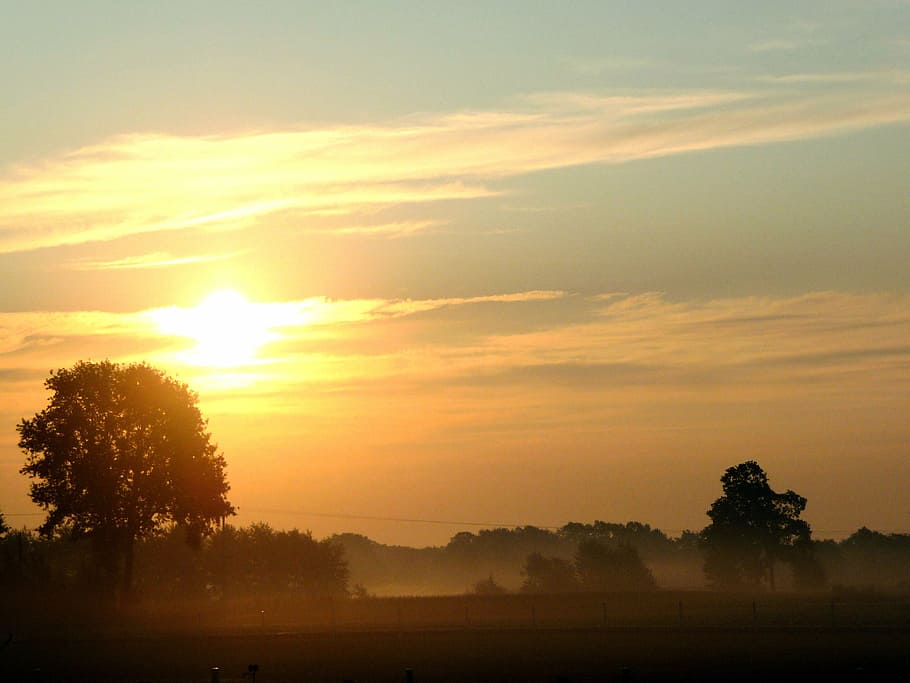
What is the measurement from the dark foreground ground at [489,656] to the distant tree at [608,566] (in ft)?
253

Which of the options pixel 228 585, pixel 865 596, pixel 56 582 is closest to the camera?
pixel 56 582

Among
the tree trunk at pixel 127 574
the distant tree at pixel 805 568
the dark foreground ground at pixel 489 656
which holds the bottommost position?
the dark foreground ground at pixel 489 656

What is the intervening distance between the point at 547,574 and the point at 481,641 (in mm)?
94779

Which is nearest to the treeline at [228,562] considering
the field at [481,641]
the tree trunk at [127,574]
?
the tree trunk at [127,574]

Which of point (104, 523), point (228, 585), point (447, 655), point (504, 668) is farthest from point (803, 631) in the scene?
point (228, 585)

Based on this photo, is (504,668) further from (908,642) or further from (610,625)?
(610,625)

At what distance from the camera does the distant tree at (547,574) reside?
16150 cm

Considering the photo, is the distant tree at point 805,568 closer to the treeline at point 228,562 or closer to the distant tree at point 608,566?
the distant tree at point 608,566

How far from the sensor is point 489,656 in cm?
5981

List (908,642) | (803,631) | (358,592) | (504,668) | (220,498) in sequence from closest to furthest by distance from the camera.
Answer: (504,668), (908,642), (803,631), (220,498), (358,592)

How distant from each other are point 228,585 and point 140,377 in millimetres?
52981

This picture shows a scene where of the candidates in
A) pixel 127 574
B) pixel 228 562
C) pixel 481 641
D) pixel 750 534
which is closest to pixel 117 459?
pixel 127 574

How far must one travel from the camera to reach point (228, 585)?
479 ft

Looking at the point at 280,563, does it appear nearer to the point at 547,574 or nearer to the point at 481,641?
the point at 547,574
